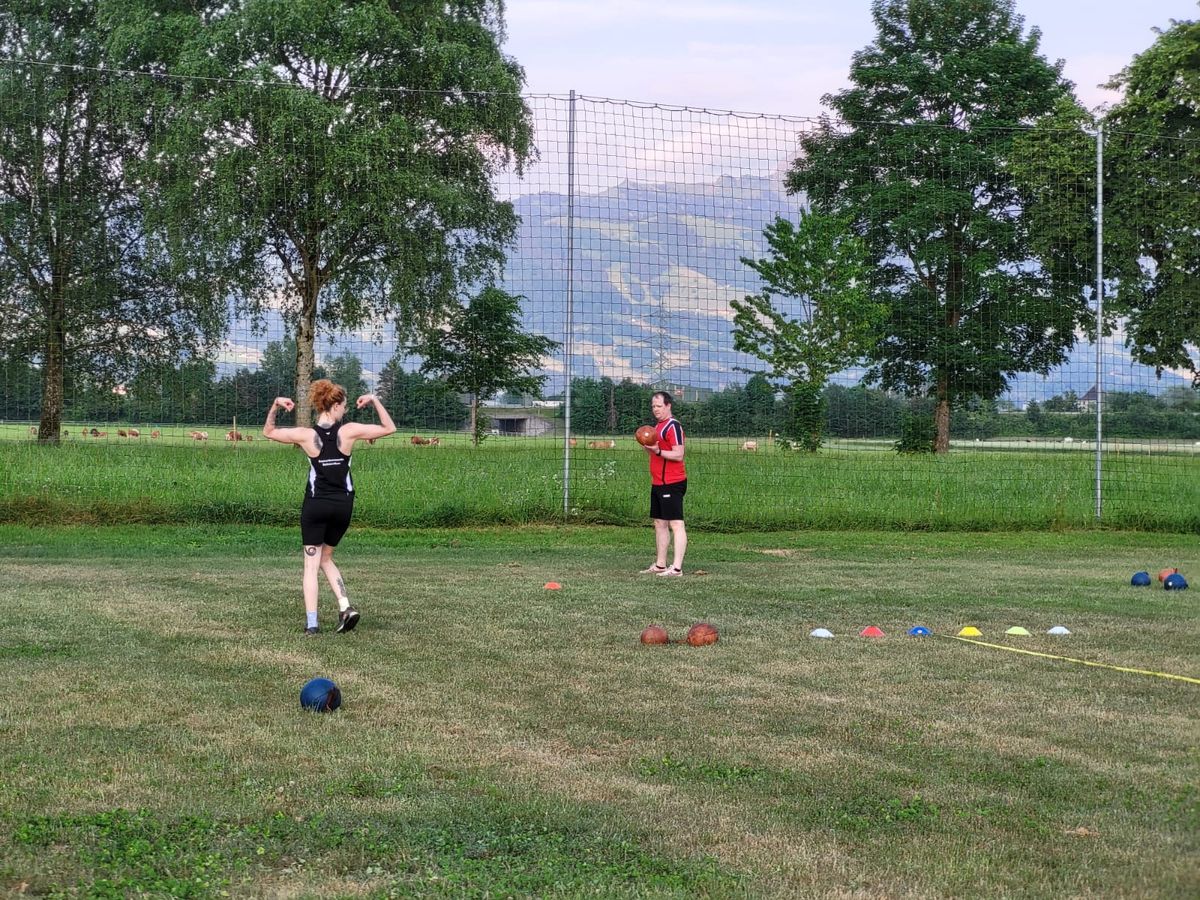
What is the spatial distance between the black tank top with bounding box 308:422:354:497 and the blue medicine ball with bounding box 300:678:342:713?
2798 mm

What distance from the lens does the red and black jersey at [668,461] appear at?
1239 centimetres

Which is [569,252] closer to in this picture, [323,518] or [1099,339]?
[1099,339]

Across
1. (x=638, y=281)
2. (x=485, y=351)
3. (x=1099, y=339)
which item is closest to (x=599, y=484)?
(x=485, y=351)

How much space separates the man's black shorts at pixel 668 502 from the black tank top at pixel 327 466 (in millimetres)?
4242

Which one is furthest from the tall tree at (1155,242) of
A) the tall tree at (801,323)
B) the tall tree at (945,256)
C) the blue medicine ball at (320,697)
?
the blue medicine ball at (320,697)

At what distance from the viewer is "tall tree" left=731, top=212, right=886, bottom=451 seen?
16906 millimetres

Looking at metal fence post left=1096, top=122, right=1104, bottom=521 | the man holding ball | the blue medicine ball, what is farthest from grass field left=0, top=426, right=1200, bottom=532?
the blue medicine ball

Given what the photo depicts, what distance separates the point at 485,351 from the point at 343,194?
453cm

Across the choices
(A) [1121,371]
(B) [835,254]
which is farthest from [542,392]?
(A) [1121,371]

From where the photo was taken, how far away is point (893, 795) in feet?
15.9

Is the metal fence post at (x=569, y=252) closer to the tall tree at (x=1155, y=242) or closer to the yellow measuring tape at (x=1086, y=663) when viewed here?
the tall tree at (x=1155, y=242)

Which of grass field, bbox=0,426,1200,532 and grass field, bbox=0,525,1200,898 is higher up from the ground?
grass field, bbox=0,426,1200,532

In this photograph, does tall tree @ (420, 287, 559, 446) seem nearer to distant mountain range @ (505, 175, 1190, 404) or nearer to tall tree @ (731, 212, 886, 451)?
distant mountain range @ (505, 175, 1190, 404)

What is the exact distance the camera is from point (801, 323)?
1786 centimetres
